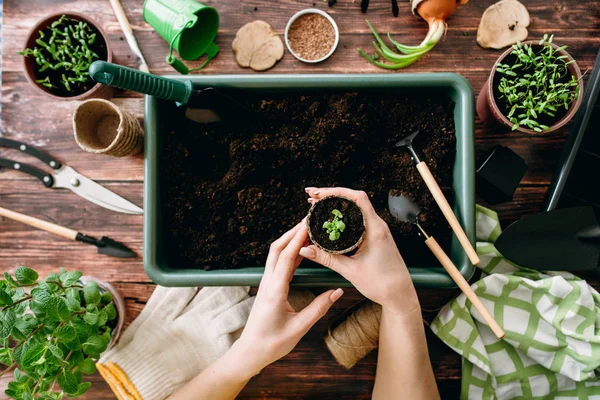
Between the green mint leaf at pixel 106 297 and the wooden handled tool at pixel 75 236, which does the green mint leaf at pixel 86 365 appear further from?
the wooden handled tool at pixel 75 236

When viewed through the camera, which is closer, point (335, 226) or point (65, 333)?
point (335, 226)

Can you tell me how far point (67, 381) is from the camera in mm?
862

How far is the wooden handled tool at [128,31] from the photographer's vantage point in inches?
44.0

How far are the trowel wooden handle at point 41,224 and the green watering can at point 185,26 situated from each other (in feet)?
1.68

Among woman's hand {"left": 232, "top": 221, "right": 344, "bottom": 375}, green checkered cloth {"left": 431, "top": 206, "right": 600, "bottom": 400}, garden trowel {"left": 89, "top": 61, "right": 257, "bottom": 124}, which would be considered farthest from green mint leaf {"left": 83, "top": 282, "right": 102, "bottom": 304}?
green checkered cloth {"left": 431, "top": 206, "right": 600, "bottom": 400}

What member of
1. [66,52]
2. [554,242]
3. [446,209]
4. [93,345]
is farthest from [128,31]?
[554,242]

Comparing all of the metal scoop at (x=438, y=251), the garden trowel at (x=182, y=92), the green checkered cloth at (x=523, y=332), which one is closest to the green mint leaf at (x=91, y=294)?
the garden trowel at (x=182, y=92)

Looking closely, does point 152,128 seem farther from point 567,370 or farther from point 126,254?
point 567,370

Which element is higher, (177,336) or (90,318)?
(90,318)

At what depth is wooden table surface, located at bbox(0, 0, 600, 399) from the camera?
1123mm

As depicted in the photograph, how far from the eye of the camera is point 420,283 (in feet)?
2.90

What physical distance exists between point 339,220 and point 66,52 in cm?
80

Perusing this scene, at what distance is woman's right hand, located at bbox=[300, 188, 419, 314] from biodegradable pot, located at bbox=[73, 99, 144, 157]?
46 cm

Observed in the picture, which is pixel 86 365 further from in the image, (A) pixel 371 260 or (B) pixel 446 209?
(B) pixel 446 209
